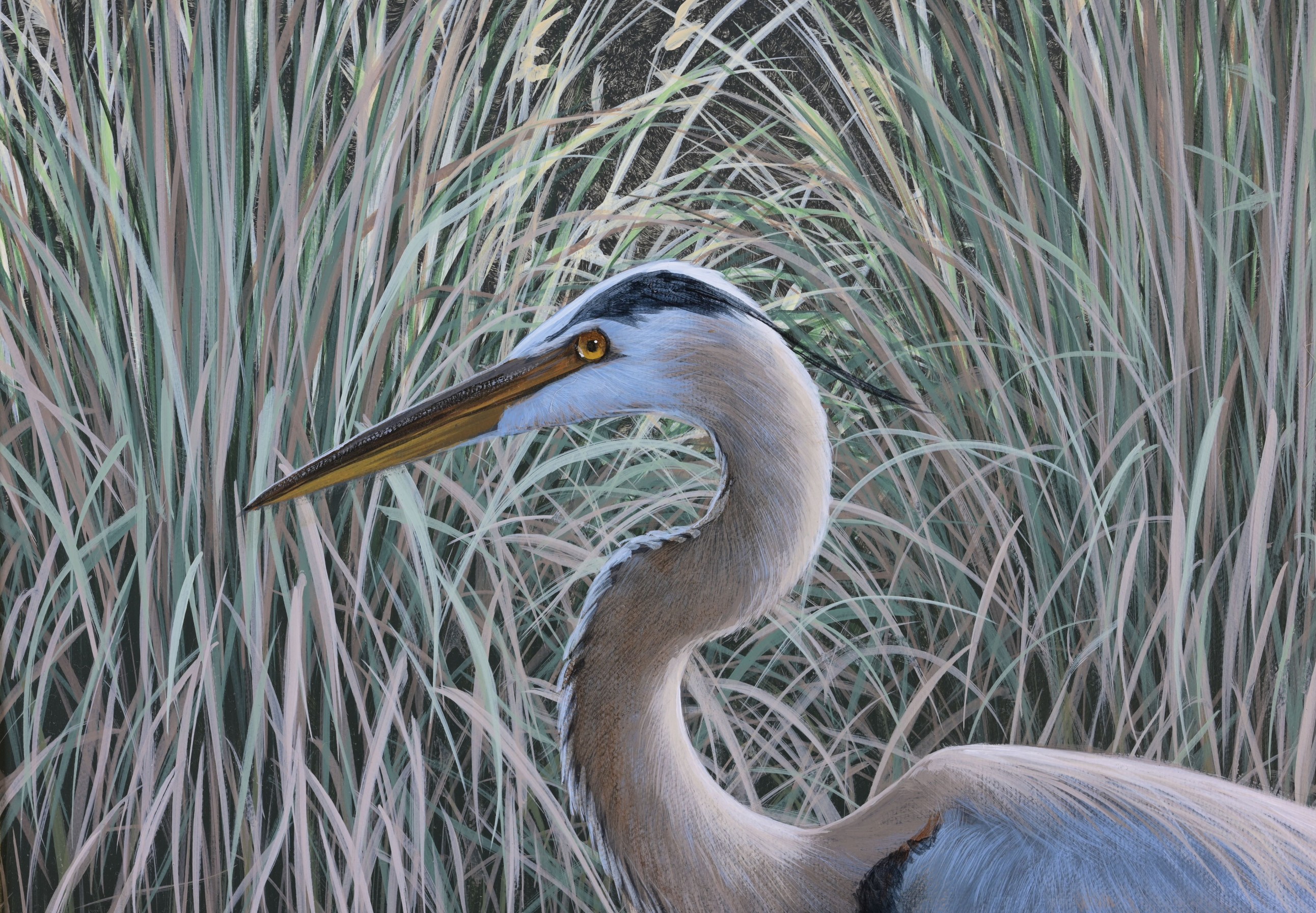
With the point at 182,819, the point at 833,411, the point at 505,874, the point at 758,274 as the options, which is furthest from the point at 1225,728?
the point at 182,819

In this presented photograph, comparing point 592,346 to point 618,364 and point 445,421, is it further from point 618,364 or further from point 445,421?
point 445,421

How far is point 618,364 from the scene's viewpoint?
0.99m

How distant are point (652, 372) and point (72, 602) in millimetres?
813

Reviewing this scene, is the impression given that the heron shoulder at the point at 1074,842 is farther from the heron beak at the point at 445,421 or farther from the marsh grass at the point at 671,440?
the heron beak at the point at 445,421

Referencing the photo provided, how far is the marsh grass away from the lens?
124 centimetres

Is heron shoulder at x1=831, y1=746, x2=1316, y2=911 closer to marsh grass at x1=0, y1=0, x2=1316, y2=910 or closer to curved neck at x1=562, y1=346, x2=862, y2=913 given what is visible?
curved neck at x1=562, y1=346, x2=862, y2=913

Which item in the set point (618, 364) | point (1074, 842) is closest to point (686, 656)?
point (618, 364)

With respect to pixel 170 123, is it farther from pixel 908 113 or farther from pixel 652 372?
pixel 908 113

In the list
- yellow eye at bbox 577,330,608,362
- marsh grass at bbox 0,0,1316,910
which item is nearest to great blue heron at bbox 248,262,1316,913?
yellow eye at bbox 577,330,608,362

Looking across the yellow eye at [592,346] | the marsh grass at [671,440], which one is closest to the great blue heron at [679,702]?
the yellow eye at [592,346]

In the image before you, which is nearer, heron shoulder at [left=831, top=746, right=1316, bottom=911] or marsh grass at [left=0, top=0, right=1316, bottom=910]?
heron shoulder at [left=831, top=746, right=1316, bottom=911]

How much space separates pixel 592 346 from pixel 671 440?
0.26 meters

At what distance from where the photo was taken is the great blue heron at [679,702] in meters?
0.96

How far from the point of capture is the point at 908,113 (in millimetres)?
1257
